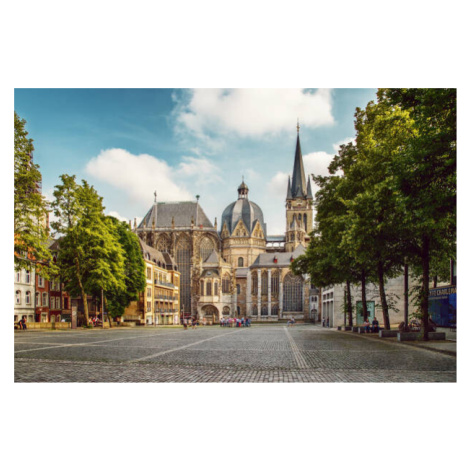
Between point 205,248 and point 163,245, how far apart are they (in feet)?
46.6

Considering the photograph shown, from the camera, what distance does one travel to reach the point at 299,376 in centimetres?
986

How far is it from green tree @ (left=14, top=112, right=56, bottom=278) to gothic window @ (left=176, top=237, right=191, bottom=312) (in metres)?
52.7

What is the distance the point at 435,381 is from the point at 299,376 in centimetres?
252

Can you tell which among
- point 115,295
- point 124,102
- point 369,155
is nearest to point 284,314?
point 115,295

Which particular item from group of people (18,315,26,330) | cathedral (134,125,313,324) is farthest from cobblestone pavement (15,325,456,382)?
cathedral (134,125,313,324)

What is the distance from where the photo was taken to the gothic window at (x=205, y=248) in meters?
77.9

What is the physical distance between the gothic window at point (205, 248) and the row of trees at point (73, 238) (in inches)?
1434

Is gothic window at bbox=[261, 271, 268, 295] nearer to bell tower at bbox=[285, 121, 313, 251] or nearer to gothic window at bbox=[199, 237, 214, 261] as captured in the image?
gothic window at bbox=[199, 237, 214, 261]

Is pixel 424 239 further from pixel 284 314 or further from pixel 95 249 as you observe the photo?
pixel 284 314

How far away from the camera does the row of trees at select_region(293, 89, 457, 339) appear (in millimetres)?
11359

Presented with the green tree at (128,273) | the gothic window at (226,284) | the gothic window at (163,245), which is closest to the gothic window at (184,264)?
the gothic window at (163,245)

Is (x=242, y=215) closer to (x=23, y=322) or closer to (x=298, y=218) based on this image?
(x=298, y=218)

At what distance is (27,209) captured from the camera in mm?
15695

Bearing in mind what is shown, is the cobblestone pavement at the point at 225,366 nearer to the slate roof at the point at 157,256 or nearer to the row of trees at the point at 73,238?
the row of trees at the point at 73,238
